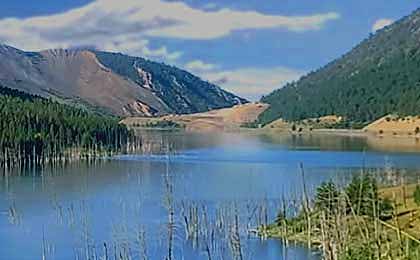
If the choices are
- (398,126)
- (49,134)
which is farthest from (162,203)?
(398,126)

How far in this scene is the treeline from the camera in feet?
338

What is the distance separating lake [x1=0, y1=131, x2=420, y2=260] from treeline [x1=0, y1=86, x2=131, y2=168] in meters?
6.81

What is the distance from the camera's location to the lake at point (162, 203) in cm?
3953

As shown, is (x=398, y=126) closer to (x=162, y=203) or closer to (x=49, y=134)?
(x=49, y=134)

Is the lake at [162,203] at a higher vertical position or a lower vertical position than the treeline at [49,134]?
lower

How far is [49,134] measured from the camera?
11219 centimetres

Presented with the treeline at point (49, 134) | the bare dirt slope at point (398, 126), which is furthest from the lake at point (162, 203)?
the bare dirt slope at point (398, 126)

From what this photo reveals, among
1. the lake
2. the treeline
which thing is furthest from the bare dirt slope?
the treeline

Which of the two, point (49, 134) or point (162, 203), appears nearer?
point (162, 203)

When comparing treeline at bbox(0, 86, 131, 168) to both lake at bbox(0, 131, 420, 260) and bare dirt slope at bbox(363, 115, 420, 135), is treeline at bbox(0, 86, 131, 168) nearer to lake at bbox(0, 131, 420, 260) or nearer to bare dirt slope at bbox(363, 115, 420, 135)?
lake at bbox(0, 131, 420, 260)

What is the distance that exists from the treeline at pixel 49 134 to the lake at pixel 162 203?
681 cm

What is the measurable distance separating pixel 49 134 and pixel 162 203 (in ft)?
190

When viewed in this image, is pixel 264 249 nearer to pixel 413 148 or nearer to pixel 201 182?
pixel 201 182

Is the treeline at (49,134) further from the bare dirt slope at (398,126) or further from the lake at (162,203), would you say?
the bare dirt slope at (398,126)
